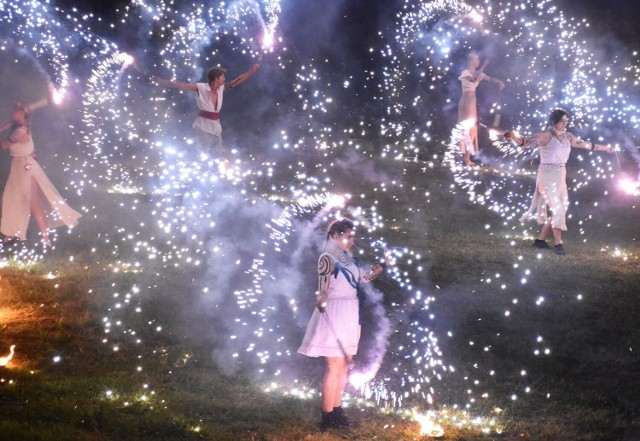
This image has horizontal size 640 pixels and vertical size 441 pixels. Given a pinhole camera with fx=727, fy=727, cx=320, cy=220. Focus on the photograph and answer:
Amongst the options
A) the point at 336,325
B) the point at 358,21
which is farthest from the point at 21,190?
the point at 358,21

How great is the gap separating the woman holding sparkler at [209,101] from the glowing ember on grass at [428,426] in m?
5.76

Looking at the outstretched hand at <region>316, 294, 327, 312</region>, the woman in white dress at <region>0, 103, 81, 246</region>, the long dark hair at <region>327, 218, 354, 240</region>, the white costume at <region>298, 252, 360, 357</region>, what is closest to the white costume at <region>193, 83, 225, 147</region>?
the woman in white dress at <region>0, 103, 81, 246</region>

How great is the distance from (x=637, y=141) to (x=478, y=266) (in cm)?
831

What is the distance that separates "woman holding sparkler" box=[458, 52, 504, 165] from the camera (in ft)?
42.0

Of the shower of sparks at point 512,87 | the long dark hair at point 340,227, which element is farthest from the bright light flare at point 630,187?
the long dark hair at point 340,227

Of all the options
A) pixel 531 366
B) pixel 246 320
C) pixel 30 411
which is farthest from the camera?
pixel 246 320

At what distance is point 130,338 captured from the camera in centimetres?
775

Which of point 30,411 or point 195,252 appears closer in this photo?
point 30,411

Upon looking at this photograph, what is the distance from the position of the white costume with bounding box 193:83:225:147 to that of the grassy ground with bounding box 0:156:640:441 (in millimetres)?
2111

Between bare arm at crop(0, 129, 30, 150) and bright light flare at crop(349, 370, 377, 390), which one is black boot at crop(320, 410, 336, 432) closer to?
bright light flare at crop(349, 370, 377, 390)

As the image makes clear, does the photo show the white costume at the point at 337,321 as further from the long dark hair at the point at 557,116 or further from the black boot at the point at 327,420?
the long dark hair at the point at 557,116

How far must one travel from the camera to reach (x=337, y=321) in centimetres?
607

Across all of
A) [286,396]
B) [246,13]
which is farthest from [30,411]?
[246,13]

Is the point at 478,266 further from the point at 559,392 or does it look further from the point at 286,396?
the point at 286,396
